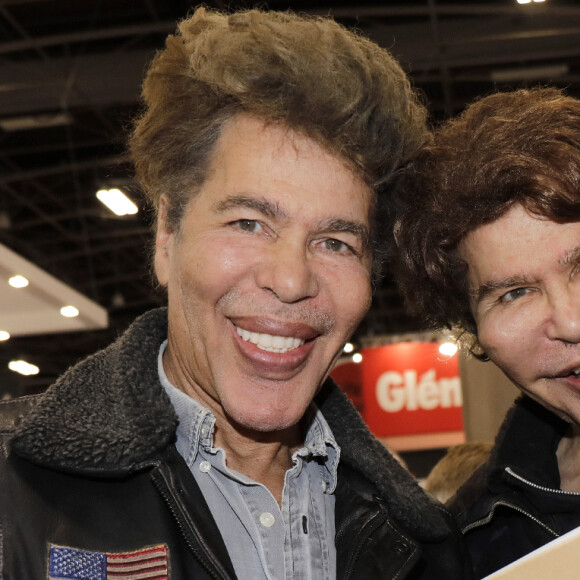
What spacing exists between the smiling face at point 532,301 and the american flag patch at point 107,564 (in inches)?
37.1

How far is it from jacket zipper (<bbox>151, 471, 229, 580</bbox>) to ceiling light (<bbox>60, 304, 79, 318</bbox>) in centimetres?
573

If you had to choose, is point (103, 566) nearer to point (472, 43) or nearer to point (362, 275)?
point (362, 275)

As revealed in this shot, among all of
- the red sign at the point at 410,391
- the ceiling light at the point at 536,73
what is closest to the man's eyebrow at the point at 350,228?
the ceiling light at the point at 536,73

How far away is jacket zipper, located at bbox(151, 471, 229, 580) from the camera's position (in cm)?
159

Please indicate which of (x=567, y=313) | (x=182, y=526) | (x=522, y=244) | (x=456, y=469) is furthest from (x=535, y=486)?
(x=456, y=469)

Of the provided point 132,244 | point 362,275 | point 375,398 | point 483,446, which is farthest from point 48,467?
point 132,244

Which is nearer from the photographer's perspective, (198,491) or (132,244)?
(198,491)

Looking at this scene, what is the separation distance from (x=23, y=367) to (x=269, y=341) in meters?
17.2

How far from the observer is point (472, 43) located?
845cm

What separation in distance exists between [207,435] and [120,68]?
24.7 feet

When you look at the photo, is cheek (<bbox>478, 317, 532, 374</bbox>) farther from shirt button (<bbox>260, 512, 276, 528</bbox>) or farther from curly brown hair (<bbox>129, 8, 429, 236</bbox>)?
shirt button (<bbox>260, 512, 276, 528</bbox>)

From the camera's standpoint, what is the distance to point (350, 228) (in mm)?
1911

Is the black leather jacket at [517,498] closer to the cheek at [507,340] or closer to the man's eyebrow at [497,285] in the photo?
the cheek at [507,340]

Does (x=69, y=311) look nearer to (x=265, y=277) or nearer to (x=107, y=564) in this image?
(x=265, y=277)
